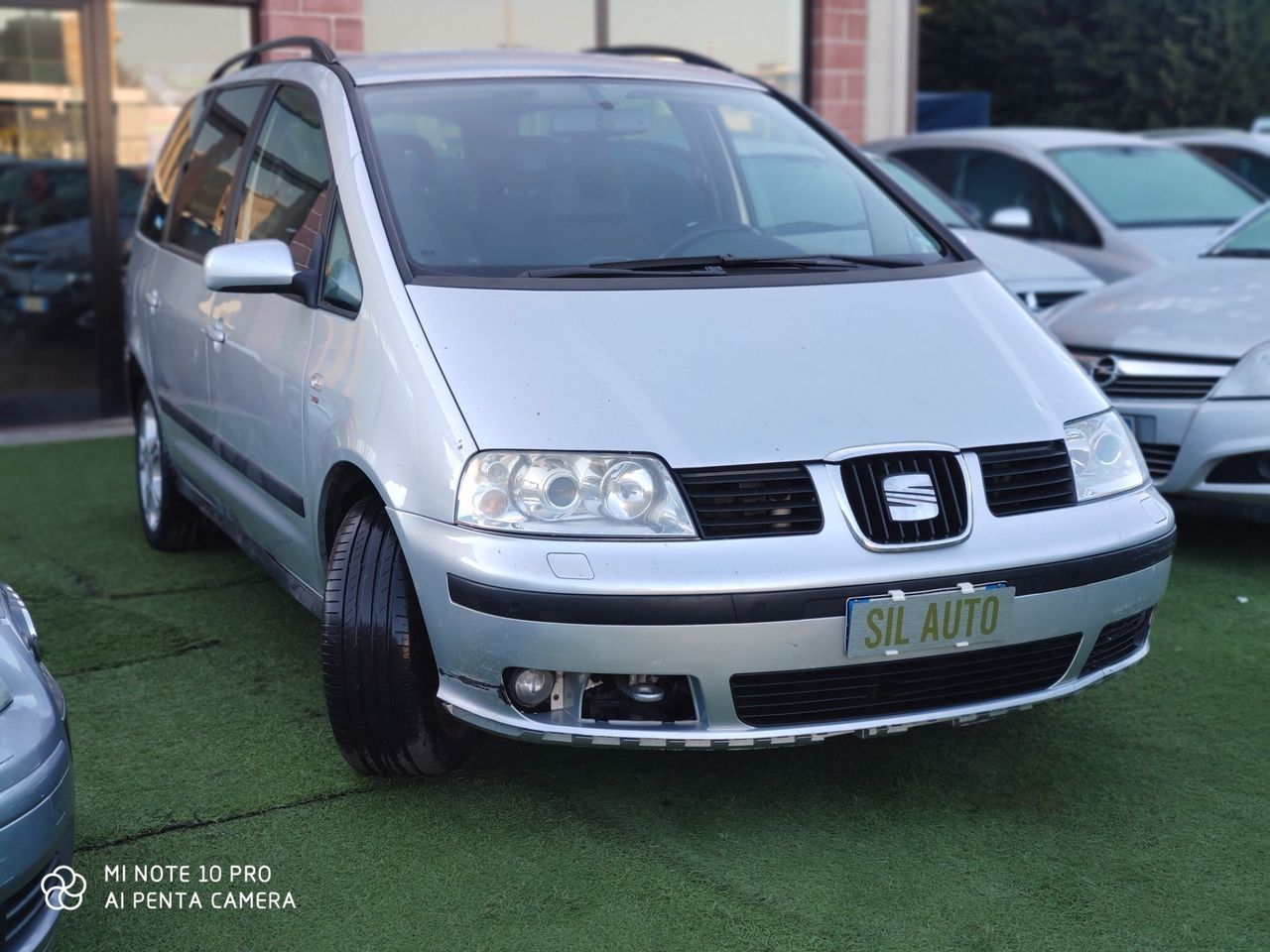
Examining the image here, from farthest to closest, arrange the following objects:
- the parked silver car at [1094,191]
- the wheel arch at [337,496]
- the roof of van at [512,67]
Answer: the parked silver car at [1094,191]
the roof of van at [512,67]
the wheel arch at [337,496]

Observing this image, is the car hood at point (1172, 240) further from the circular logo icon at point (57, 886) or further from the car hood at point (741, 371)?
the circular logo icon at point (57, 886)

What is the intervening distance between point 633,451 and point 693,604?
0.32 meters

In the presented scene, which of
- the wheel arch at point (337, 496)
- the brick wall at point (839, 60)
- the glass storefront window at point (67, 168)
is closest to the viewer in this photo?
the wheel arch at point (337, 496)

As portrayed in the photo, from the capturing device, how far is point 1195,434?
489cm

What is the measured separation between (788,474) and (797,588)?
0.23m

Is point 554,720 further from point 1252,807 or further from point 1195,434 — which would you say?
point 1195,434

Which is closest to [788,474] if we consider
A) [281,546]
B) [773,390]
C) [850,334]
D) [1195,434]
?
[773,390]

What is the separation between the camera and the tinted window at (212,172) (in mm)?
4395

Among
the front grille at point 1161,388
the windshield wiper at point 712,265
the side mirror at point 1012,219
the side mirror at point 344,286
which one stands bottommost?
the front grille at point 1161,388

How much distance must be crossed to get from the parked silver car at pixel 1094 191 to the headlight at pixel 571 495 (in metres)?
5.65

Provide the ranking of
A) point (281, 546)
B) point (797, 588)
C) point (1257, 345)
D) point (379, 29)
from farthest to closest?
point (379, 29) < point (1257, 345) < point (281, 546) < point (797, 588)

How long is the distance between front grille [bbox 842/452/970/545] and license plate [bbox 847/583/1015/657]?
0.38 ft

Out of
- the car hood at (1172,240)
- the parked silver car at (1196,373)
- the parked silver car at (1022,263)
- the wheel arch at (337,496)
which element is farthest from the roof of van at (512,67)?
the car hood at (1172,240)

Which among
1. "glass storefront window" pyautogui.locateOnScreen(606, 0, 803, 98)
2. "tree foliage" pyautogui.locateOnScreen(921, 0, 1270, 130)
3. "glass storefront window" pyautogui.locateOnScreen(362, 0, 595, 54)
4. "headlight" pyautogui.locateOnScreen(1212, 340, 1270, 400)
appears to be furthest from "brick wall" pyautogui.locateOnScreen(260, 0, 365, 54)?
"tree foliage" pyautogui.locateOnScreen(921, 0, 1270, 130)
